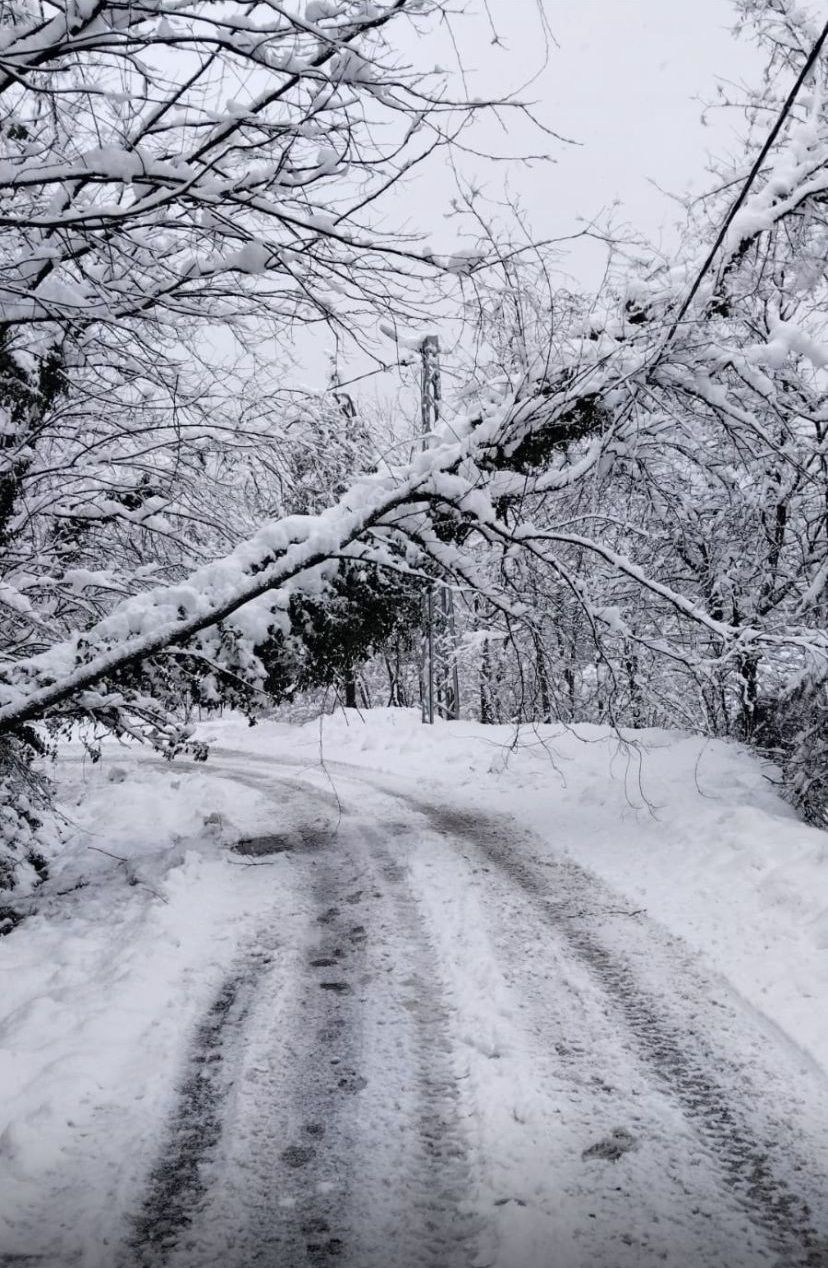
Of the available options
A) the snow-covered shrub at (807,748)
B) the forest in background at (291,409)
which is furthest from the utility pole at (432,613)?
the snow-covered shrub at (807,748)

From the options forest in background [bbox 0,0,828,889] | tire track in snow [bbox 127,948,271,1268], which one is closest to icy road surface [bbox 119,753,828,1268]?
tire track in snow [bbox 127,948,271,1268]

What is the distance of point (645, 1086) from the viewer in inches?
138

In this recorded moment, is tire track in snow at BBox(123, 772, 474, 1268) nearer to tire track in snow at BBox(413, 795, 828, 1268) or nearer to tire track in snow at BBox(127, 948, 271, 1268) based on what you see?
tire track in snow at BBox(127, 948, 271, 1268)

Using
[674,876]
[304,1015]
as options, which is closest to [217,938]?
[304,1015]

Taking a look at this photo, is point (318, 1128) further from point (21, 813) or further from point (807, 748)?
point (807, 748)

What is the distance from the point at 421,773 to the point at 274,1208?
10.5m

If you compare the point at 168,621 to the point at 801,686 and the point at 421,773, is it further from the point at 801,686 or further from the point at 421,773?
the point at 421,773

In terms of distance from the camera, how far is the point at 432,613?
29.4 ft

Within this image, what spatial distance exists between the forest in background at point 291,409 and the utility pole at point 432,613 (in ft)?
0.60

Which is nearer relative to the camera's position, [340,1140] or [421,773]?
[340,1140]

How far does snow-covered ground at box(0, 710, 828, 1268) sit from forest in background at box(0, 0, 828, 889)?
149cm

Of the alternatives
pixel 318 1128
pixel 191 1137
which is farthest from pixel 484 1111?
pixel 191 1137

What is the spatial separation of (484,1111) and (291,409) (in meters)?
4.99

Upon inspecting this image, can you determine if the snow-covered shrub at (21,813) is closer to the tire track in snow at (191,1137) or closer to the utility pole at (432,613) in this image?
the tire track in snow at (191,1137)
